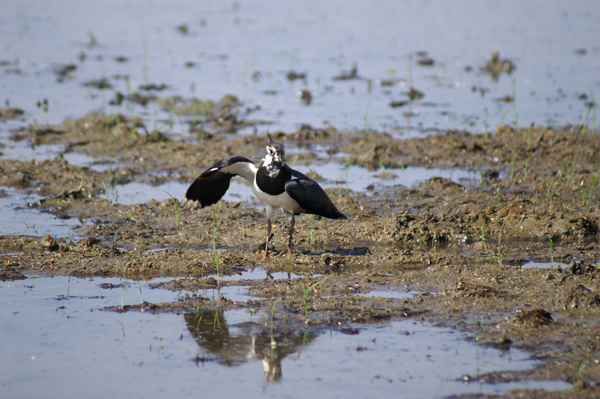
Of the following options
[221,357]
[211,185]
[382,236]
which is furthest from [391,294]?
[211,185]

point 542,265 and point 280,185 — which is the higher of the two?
point 280,185

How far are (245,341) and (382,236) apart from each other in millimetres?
2627

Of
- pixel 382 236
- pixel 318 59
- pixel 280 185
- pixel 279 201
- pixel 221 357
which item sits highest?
pixel 318 59

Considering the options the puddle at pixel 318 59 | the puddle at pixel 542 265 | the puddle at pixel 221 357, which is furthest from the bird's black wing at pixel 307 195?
the puddle at pixel 318 59

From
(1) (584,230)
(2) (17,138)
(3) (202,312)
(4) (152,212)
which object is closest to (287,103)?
(2) (17,138)

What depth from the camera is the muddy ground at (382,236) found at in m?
5.02

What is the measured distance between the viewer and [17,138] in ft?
33.9

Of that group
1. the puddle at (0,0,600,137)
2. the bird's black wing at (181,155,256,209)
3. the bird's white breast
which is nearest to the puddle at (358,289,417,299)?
the bird's white breast

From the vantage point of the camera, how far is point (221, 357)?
445 centimetres

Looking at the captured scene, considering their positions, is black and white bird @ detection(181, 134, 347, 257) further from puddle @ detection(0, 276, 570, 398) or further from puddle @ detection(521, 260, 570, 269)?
puddle @ detection(521, 260, 570, 269)

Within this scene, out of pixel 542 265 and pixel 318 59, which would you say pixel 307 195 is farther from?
pixel 318 59

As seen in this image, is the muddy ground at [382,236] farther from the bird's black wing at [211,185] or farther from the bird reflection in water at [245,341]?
the bird's black wing at [211,185]

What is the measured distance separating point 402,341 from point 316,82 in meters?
10.1

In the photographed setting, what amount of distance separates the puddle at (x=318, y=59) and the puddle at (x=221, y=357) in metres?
6.02
